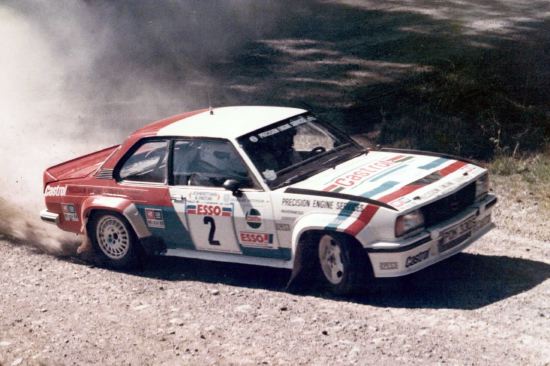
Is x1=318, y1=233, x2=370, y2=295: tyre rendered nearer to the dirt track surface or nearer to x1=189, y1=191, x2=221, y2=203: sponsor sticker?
the dirt track surface

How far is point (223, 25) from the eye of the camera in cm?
2159

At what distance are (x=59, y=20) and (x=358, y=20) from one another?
748cm

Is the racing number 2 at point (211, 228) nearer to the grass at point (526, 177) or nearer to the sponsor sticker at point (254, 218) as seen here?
the sponsor sticker at point (254, 218)

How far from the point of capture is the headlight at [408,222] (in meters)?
7.28

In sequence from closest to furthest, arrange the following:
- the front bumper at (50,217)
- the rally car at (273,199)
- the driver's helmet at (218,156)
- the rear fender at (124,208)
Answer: the rally car at (273,199) < the driver's helmet at (218,156) < the rear fender at (124,208) < the front bumper at (50,217)

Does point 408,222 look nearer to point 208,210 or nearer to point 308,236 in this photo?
point 308,236

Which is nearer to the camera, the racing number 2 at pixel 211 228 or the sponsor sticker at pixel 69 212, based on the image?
the racing number 2 at pixel 211 228

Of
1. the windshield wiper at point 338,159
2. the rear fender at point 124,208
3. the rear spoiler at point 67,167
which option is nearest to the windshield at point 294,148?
the windshield wiper at point 338,159

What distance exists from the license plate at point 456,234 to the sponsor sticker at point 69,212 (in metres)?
3.89

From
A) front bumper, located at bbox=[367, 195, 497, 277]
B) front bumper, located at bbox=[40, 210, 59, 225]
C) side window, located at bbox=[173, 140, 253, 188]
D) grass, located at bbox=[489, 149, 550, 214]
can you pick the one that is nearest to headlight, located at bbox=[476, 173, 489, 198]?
front bumper, located at bbox=[367, 195, 497, 277]

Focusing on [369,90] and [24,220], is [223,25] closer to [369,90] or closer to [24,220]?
[369,90]

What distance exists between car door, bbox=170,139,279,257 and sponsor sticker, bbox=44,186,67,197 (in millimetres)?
1464

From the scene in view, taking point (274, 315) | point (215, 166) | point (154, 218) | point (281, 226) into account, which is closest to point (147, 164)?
point (154, 218)

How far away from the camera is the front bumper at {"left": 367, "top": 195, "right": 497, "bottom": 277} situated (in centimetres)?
725
